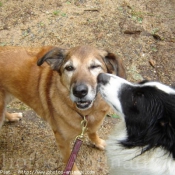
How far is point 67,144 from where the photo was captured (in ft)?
8.73

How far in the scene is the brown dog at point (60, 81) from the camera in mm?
2262

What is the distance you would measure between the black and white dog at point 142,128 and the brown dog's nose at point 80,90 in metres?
0.15

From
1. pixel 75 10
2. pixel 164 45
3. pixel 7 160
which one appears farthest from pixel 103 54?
pixel 75 10

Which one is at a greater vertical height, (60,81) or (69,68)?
(69,68)

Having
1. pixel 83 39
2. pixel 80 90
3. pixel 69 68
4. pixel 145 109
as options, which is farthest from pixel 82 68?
pixel 83 39

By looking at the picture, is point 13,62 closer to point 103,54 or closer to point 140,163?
point 103,54

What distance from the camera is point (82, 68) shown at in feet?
7.39

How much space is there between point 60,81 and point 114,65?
0.55 m

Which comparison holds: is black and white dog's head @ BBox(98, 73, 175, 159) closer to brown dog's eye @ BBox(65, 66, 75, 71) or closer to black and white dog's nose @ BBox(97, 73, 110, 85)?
black and white dog's nose @ BBox(97, 73, 110, 85)

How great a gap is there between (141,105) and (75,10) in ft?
10.6

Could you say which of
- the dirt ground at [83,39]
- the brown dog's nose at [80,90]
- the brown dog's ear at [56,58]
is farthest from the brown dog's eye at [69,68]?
the dirt ground at [83,39]

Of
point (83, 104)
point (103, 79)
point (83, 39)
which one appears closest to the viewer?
point (103, 79)

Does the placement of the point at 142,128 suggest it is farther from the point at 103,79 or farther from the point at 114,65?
the point at 114,65

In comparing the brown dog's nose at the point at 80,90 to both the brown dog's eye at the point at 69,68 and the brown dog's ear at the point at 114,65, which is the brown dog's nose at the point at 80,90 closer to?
the brown dog's eye at the point at 69,68
